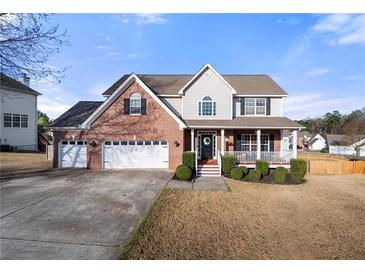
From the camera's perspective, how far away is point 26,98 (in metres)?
30.2

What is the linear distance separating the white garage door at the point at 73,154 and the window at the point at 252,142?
12545 mm

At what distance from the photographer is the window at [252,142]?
17.9 m

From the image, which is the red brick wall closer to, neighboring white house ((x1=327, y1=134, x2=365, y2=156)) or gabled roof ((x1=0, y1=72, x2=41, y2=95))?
gabled roof ((x1=0, y1=72, x2=41, y2=95))

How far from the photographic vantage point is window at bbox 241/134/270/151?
17.9 metres

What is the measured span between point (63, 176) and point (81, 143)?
3616mm

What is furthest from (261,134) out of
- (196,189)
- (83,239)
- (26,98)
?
(26,98)

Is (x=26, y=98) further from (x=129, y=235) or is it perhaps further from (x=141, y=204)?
(x=129, y=235)

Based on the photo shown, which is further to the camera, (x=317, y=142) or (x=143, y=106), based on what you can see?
(x=317, y=142)

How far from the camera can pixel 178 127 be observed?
16125mm

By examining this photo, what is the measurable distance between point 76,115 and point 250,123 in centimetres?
1420

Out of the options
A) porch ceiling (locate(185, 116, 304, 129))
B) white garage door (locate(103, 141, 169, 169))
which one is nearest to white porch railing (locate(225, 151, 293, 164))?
porch ceiling (locate(185, 116, 304, 129))

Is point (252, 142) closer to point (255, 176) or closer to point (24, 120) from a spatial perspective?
point (255, 176)

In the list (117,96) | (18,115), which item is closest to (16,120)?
(18,115)

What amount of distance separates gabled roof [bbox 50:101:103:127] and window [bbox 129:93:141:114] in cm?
420
